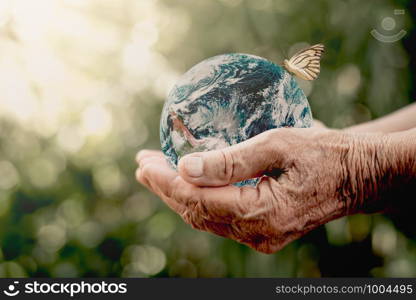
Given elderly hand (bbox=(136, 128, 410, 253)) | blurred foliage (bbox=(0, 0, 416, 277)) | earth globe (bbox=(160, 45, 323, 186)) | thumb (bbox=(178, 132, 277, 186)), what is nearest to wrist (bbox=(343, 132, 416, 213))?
elderly hand (bbox=(136, 128, 410, 253))

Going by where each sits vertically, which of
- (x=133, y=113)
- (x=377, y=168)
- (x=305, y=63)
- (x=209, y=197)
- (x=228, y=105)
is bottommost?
(x=209, y=197)

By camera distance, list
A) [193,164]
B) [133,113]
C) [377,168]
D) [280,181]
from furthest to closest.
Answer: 1. [133,113]
2. [377,168]
3. [280,181]
4. [193,164]

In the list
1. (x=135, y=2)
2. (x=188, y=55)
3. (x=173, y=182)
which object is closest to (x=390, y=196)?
(x=173, y=182)

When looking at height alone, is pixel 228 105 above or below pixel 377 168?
above

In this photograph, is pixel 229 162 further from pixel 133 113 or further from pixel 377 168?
pixel 133 113

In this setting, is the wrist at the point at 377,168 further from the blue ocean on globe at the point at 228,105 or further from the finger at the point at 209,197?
the finger at the point at 209,197

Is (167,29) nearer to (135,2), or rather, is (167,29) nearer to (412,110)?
(135,2)

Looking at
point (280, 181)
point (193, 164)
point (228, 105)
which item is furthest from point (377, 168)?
point (193, 164)

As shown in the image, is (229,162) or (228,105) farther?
(228,105)
